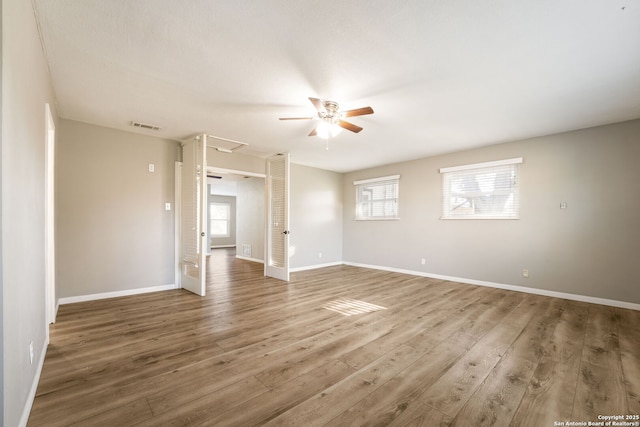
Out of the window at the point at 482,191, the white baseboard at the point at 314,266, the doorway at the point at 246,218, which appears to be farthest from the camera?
the doorway at the point at 246,218

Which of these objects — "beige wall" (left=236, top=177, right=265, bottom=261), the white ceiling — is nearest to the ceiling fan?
the white ceiling

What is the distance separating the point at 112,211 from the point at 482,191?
20.2 ft

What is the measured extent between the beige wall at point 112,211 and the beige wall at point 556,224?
494 centimetres

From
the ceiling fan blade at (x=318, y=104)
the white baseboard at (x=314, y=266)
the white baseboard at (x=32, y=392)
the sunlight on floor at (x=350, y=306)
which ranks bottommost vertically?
the white baseboard at (x=314, y=266)

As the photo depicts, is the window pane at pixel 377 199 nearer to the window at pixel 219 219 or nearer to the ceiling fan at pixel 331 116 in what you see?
the ceiling fan at pixel 331 116

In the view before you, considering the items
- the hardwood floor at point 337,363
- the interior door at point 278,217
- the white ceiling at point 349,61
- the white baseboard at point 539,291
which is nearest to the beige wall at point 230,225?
the interior door at point 278,217

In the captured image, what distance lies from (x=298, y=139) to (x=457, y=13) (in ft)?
9.93

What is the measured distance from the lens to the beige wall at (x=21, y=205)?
1213 mm

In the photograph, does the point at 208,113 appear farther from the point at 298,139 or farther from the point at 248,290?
the point at 248,290

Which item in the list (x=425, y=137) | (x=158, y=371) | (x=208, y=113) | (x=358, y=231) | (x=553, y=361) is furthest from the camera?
(x=358, y=231)

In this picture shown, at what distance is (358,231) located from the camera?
22.9 ft

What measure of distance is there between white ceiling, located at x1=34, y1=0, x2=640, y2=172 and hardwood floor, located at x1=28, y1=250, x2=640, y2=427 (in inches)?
100

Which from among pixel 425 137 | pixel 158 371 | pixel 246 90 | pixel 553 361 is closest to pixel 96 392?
pixel 158 371

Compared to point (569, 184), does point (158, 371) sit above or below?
below
